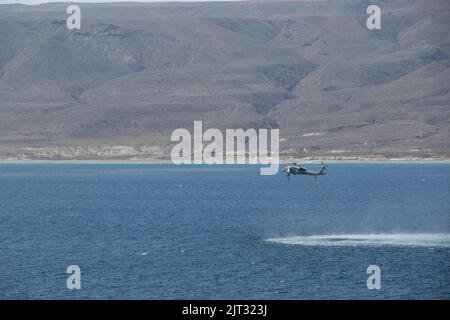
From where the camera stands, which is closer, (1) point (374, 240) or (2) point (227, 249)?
(2) point (227, 249)

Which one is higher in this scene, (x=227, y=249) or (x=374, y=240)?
(x=374, y=240)

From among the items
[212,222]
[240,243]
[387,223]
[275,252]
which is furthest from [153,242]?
[387,223]

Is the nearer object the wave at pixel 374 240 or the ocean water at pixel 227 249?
the ocean water at pixel 227 249
